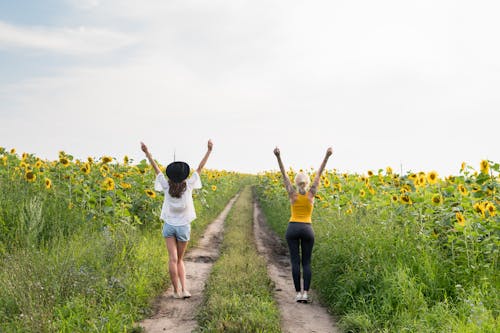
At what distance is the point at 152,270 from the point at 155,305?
1080 mm

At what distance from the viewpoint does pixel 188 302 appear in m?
7.04

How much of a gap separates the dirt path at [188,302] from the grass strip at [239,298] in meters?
0.23

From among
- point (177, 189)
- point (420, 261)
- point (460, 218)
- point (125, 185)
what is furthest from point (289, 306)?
point (125, 185)

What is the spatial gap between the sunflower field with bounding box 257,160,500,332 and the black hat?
10.0 feet

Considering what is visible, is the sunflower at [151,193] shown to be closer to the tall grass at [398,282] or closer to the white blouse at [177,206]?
the white blouse at [177,206]

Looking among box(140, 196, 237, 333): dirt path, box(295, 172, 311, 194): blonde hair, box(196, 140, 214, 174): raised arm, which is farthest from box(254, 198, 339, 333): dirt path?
box(196, 140, 214, 174): raised arm

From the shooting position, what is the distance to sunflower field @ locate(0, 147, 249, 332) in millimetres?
5586

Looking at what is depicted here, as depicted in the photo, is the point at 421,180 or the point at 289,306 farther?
Result: the point at 421,180

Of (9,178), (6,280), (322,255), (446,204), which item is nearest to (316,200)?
(322,255)

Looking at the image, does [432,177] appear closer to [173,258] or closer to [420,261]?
[420,261]

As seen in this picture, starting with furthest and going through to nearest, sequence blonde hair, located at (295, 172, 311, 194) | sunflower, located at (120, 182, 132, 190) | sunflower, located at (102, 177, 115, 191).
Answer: sunflower, located at (120, 182, 132, 190), sunflower, located at (102, 177, 115, 191), blonde hair, located at (295, 172, 311, 194)

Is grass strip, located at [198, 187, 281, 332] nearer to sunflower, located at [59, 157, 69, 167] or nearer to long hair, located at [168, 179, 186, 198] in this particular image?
long hair, located at [168, 179, 186, 198]

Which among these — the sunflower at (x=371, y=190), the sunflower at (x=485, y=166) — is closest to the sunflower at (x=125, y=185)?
the sunflower at (x=371, y=190)

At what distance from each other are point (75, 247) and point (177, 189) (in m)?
2.17
